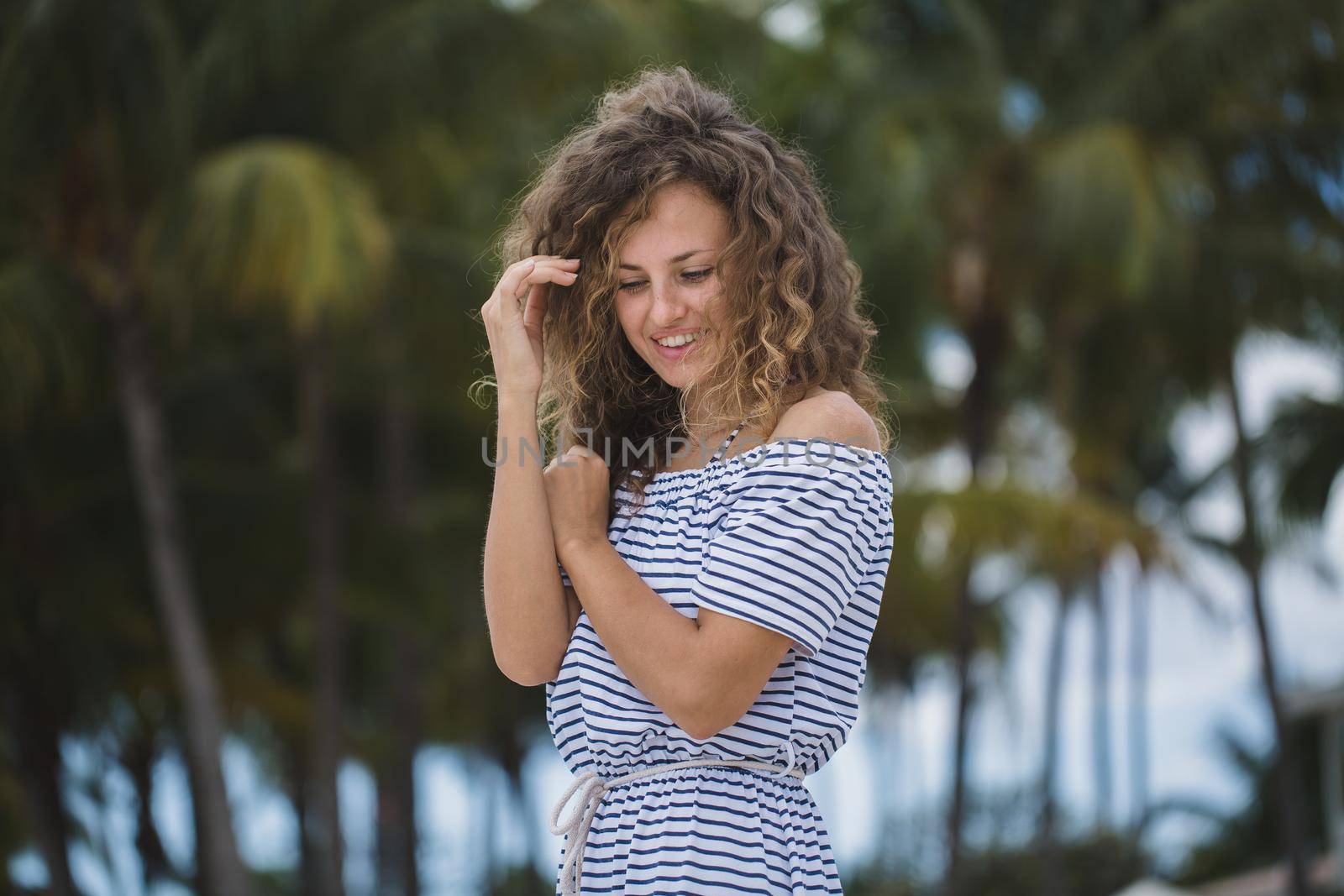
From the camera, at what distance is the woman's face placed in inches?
78.1

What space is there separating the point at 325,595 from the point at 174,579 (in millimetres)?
1635

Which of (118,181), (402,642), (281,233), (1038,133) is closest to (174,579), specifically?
(118,181)

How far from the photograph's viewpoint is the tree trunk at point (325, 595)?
11.2 meters

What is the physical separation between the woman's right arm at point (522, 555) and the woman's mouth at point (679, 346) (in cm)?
16

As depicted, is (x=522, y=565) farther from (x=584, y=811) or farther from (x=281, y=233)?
(x=281, y=233)

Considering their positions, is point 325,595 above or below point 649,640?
above

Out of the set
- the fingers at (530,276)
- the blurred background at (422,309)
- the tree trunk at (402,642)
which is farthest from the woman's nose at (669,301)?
the tree trunk at (402,642)

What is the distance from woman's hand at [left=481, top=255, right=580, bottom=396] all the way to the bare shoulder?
316 mm

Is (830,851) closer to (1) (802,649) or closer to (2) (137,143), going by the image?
(1) (802,649)

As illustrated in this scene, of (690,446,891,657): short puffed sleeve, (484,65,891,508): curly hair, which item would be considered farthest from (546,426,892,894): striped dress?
(484,65,891,508): curly hair

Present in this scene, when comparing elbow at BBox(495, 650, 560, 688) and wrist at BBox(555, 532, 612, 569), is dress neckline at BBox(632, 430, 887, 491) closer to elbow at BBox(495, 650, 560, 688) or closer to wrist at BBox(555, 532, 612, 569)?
wrist at BBox(555, 532, 612, 569)

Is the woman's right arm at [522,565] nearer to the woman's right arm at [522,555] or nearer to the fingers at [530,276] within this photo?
the woman's right arm at [522,555]

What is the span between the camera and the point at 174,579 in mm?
9688

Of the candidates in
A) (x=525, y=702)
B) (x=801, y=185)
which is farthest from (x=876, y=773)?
(x=801, y=185)
